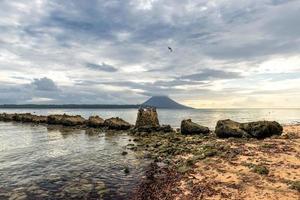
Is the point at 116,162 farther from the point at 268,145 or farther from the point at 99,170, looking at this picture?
the point at 268,145

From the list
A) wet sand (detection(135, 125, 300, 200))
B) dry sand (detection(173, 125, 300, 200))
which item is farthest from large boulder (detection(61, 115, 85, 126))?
dry sand (detection(173, 125, 300, 200))

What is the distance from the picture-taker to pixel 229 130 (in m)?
44.7

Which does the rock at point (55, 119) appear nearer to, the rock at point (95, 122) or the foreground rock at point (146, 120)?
the rock at point (95, 122)

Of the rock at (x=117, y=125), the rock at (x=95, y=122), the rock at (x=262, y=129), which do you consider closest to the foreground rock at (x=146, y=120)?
the rock at (x=117, y=125)

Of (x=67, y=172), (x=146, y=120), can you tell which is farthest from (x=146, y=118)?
(x=67, y=172)

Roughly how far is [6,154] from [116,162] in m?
13.9

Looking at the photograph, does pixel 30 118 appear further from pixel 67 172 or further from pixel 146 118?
pixel 67 172

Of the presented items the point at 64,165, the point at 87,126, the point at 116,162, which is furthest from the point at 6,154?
the point at 87,126

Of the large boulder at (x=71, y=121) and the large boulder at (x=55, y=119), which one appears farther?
the large boulder at (x=55, y=119)

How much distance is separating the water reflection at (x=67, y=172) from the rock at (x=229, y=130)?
13.4 m

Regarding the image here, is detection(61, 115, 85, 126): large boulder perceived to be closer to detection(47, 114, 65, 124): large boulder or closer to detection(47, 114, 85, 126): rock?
detection(47, 114, 85, 126): rock

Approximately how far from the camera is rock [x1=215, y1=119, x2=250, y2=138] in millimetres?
43378

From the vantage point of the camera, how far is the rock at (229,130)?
142 ft

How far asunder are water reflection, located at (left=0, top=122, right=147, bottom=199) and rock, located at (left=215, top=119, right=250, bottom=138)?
13.4m
